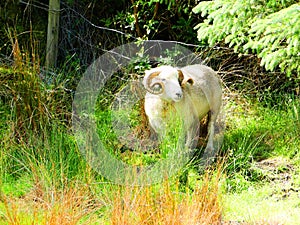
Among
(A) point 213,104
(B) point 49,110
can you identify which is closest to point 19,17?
(B) point 49,110

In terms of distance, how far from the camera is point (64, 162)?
17.1 ft

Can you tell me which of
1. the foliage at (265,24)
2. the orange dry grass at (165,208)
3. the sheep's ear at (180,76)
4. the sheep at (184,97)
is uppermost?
the foliage at (265,24)

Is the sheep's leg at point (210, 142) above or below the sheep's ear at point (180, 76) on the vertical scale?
below

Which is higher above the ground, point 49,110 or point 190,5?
point 190,5

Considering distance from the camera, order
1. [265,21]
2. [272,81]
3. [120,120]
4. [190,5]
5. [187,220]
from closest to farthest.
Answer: [187,220] → [265,21] → [120,120] → [272,81] → [190,5]

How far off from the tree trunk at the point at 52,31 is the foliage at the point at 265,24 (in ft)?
7.00

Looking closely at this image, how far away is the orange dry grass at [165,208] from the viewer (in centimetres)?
388

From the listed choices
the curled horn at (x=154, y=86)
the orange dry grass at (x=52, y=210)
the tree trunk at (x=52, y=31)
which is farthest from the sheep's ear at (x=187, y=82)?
the tree trunk at (x=52, y=31)

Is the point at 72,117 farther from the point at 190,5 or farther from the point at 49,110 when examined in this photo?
the point at 190,5

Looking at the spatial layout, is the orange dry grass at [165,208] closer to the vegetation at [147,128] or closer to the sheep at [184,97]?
the vegetation at [147,128]

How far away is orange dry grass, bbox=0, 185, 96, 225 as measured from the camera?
149 inches

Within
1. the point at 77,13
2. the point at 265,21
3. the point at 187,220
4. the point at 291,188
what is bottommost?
the point at 291,188

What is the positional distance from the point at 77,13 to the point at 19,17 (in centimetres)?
91

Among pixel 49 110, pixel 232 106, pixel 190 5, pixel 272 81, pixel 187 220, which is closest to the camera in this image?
pixel 187 220
